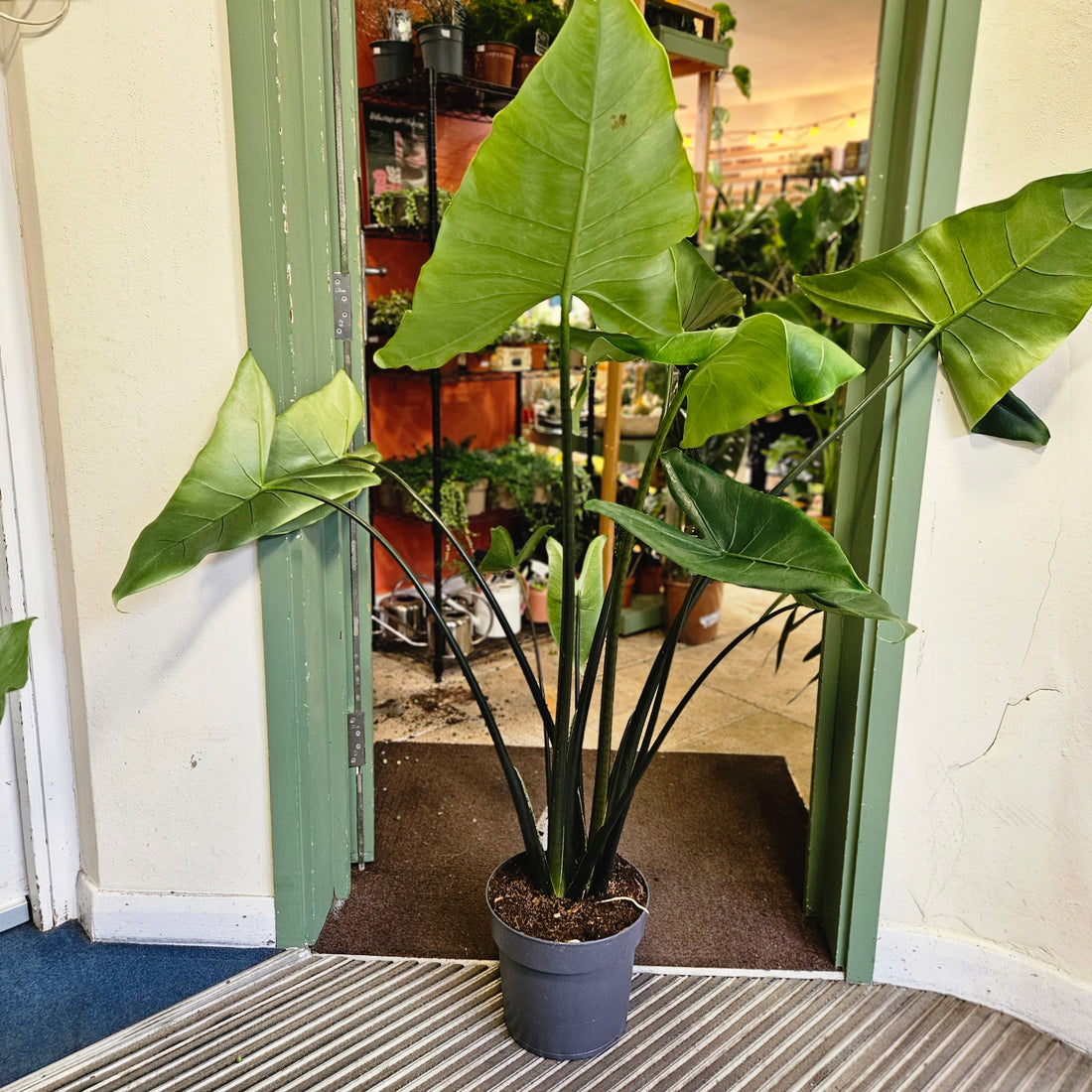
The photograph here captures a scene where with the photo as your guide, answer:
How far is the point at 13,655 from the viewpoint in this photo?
1.15 meters

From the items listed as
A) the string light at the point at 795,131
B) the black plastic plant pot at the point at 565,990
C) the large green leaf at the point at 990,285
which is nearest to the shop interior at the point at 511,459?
the black plastic plant pot at the point at 565,990

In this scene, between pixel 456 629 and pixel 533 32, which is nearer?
pixel 533 32

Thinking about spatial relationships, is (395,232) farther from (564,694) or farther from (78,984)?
(78,984)

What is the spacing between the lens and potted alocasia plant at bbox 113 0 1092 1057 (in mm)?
1037

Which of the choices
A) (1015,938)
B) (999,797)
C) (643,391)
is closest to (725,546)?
(999,797)

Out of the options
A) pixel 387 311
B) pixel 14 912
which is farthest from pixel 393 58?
pixel 14 912

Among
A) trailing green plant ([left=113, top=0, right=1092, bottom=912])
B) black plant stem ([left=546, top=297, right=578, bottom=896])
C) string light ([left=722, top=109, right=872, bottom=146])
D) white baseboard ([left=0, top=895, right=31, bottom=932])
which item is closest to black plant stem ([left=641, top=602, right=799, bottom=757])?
trailing green plant ([left=113, top=0, right=1092, bottom=912])

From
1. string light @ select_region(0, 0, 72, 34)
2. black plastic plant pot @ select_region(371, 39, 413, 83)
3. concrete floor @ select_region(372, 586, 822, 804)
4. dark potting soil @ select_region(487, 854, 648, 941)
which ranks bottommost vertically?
concrete floor @ select_region(372, 586, 822, 804)

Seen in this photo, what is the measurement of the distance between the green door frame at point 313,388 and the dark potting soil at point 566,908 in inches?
16.6

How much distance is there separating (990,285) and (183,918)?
1796 mm

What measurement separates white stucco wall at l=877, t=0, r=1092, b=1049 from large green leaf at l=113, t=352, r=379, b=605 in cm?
101

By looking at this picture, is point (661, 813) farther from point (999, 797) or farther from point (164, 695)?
point (164, 695)

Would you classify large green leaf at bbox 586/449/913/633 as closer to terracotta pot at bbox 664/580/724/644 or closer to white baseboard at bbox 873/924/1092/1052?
white baseboard at bbox 873/924/1092/1052

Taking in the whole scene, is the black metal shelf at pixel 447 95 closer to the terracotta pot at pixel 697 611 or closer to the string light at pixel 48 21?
the string light at pixel 48 21
